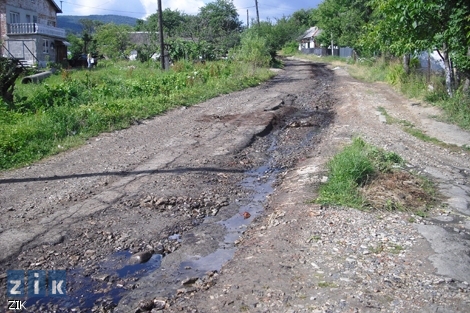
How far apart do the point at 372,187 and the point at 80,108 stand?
7.90m

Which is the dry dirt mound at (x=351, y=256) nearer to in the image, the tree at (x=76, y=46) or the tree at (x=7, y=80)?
the tree at (x=7, y=80)

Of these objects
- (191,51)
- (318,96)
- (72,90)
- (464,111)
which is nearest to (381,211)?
(464,111)

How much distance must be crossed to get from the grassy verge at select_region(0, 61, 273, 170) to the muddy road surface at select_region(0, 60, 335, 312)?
558 mm

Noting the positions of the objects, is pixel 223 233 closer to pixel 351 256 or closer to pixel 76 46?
pixel 351 256

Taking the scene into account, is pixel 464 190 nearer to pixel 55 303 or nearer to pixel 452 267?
pixel 452 267

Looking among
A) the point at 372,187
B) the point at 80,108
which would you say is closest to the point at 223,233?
the point at 372,187

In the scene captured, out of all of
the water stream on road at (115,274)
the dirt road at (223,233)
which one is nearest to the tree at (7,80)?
the dirt road at (223,233)

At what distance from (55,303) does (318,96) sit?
606 inches

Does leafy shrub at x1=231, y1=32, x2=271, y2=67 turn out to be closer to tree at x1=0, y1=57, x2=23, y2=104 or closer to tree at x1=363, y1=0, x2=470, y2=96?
tree at x1=363, y1=0, x2=470, y2=96

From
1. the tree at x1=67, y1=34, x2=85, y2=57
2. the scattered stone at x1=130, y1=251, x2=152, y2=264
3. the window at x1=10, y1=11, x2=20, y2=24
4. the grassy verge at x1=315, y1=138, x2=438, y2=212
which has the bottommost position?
the scattered stone at x1=130, y1=251, x2=152, y2=264

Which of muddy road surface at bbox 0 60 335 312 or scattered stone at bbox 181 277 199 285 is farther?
muddy road surface at bbox 0 60 335 312

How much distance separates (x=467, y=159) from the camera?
916 centimetres

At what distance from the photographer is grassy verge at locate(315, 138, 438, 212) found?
20.6 feet

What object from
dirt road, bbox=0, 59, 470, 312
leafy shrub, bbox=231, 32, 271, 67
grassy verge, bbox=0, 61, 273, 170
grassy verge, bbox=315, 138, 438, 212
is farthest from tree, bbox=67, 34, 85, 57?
grassy verge, bbox=315, 138, 438, 212
